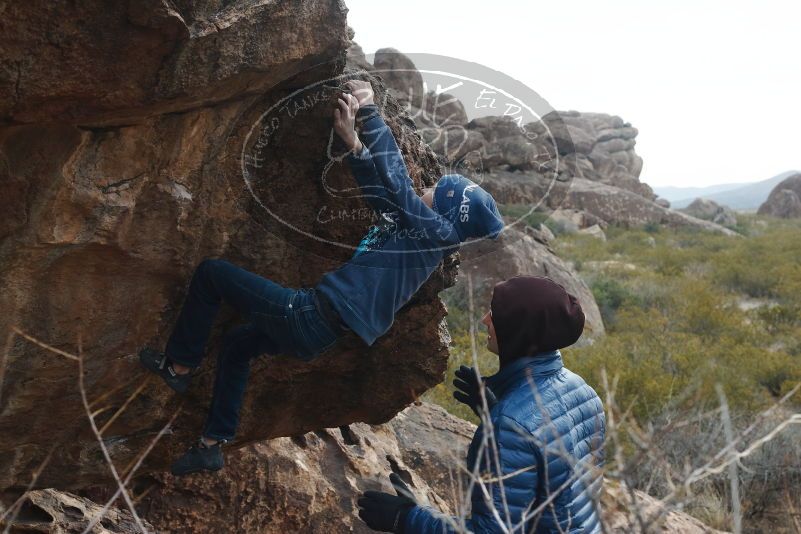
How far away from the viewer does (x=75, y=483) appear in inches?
132

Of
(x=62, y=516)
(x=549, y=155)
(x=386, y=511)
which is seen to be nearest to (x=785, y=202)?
(x=549, y=155)

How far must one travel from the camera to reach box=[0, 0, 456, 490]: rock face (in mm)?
2439

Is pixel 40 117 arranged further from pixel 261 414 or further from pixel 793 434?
pixel 793 434

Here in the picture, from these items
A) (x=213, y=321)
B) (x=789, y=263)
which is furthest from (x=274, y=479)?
(x=789, y=263)

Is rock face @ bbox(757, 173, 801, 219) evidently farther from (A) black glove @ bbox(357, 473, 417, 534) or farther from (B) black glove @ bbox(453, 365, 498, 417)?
(A) black glove @ bbox(357, 473, 417, 534)

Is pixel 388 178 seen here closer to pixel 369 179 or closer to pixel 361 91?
pixel 369 179

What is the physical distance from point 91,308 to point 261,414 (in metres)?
1.14

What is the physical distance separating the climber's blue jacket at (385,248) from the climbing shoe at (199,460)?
88 centimetres

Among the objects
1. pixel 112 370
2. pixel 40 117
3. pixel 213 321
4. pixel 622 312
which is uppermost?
pixel 40 117

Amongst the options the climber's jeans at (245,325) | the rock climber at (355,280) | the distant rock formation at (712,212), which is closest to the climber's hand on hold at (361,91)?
the rock climber at (355,280)

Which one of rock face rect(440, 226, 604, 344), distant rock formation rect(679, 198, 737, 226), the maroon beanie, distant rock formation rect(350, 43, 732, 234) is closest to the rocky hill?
the maroon beanie

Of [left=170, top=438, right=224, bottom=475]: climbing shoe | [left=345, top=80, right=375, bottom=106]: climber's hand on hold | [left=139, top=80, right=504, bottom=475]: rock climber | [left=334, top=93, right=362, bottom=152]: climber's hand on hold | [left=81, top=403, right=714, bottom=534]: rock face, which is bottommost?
[left=81, top=403, right=714, bottom=534]: rock face

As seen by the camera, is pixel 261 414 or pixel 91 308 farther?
pixel 261 414

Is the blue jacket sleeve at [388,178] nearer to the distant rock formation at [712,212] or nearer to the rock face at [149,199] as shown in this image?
the rock face at [149,199]
